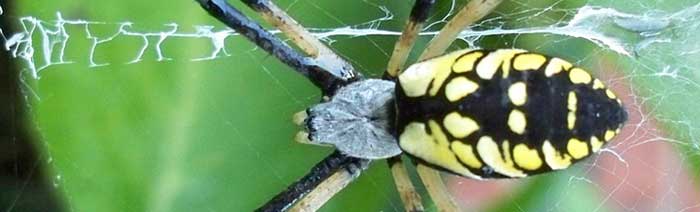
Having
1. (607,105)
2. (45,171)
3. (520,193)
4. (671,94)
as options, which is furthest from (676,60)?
(45,171)

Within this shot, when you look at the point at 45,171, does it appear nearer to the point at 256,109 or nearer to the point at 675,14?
the point at 256,109

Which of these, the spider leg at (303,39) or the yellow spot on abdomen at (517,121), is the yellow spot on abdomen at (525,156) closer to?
the yellow spot on abdomen at (517,121)

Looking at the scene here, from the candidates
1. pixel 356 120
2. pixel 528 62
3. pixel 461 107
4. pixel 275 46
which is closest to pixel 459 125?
pixel 461 107

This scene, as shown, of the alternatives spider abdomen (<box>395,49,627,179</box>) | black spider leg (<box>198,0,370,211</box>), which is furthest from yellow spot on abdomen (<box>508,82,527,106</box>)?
black spider leg (<box>198,0,370,211</box>)

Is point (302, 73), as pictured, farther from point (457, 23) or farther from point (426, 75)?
point (426, 75)

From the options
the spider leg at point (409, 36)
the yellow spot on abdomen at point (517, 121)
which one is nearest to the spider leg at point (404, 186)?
the spider leg at point (409, 36)

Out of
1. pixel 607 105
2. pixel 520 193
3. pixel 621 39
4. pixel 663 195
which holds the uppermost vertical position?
pixel 607 105
